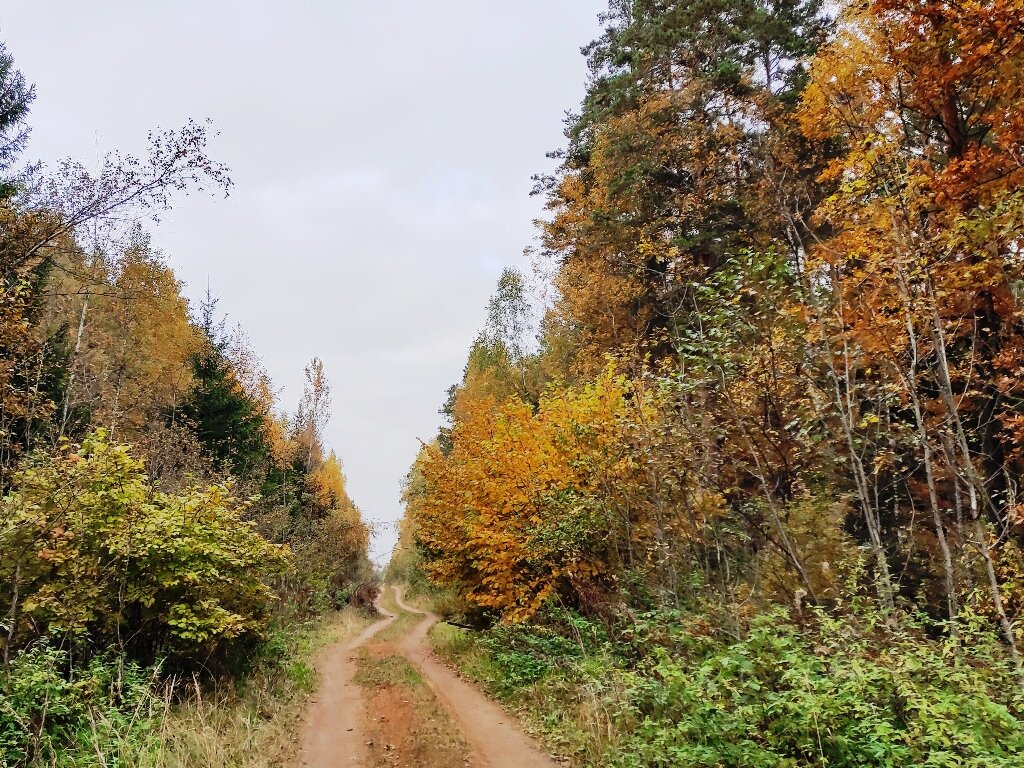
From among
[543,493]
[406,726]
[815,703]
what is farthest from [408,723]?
[815,703]

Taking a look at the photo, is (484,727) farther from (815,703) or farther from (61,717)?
(815,703)

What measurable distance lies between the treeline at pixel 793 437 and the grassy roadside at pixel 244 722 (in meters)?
3.62

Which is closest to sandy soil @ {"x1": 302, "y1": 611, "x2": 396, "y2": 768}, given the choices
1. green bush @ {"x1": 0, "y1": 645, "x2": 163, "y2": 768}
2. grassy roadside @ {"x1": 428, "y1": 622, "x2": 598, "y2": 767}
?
green bush @ {"x1": 0, "y1": 645, "x2": 163, "y2": 768}

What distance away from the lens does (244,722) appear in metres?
7.21

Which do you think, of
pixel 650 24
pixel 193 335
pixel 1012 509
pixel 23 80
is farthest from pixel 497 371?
pixel 1012 509

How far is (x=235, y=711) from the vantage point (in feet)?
25.0

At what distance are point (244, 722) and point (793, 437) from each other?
297 inches

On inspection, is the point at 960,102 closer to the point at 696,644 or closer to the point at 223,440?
the point at 696,644

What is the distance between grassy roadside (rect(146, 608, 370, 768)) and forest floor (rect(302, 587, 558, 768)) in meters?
0.35

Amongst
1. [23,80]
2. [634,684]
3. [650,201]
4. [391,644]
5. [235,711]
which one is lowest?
[391,644]

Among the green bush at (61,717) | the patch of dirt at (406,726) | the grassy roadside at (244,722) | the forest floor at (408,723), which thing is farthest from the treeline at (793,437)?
the green bush at (61,717)

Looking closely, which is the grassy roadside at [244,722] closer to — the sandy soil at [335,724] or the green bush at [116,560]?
the sandy soil at [335,724]

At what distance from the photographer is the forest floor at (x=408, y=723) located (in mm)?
6965

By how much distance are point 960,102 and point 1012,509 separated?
7.99 m
